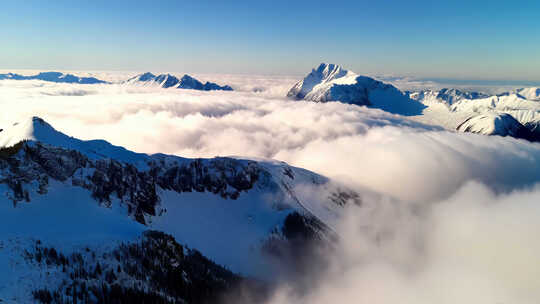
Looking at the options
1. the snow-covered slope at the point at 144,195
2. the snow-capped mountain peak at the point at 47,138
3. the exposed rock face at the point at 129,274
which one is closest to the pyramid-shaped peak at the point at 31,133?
the snow-capped mountain peak at the point at 47,138

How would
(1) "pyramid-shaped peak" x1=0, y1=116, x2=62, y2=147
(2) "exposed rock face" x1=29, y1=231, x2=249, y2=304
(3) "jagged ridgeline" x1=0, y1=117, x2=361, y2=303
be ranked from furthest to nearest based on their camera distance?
Answer: (1) "pyramid-shaped peak" x1=0, y1=116, x2=62, y2=147 → (3) "jagged ridgeline" x1=0, y1=117, x2=361, y2=303 → (2) "exposed rock face" x1=29, y1=231, x2=249, y2=304

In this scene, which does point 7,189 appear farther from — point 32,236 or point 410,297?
point 410,297

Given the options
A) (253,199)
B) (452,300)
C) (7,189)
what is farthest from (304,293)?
(452,300)

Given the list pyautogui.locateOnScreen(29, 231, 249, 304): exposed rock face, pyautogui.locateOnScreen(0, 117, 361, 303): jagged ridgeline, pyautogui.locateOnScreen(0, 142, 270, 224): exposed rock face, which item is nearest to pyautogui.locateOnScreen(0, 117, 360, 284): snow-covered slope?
pyautogui.locateOnScreen(0, 142, 270, 224): exposed rock face

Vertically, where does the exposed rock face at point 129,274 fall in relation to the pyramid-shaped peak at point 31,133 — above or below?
below

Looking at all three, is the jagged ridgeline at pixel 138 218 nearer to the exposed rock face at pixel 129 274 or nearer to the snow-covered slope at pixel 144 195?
the exposed rock face at pixel 129 274

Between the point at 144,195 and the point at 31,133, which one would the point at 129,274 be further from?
the point at 31,133

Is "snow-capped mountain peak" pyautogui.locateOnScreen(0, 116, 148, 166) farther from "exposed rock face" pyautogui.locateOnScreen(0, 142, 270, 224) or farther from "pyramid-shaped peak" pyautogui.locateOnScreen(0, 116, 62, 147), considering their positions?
"exposed rock face" pyautogui.locateOnScreen(0, 142, 270, 224)
